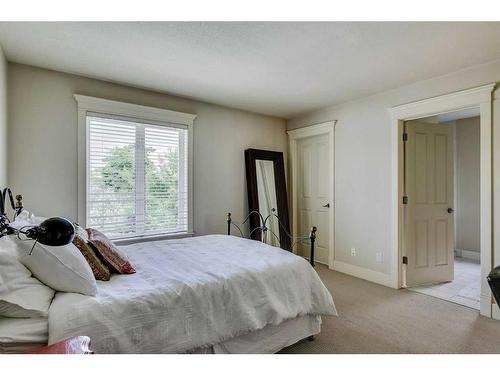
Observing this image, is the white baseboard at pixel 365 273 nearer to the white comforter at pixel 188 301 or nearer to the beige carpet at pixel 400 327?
the beige carpet at pixel 400 327

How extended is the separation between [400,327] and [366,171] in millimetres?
1978

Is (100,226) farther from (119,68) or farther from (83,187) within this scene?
(119,68)

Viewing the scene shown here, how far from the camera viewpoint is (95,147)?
123 inches

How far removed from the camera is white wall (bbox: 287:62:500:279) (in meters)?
3.53

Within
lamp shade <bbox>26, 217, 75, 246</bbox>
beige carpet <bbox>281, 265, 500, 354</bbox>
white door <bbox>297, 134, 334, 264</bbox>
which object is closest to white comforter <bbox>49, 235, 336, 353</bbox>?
beige carpet <bbox>281, 265, 500, 354</bbox>

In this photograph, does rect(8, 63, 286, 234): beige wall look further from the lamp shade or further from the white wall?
the lamp shade

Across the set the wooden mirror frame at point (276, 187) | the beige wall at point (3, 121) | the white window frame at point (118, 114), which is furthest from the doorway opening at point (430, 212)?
the beige wall at point (3, 121)

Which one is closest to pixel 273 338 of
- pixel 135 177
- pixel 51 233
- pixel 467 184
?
pixel 51 233

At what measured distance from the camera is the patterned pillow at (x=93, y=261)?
174 centimetres

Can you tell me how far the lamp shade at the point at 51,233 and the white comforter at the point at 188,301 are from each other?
0.50 meters

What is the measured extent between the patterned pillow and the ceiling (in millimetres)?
1569

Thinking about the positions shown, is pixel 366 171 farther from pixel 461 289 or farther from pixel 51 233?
pixel 51 233
